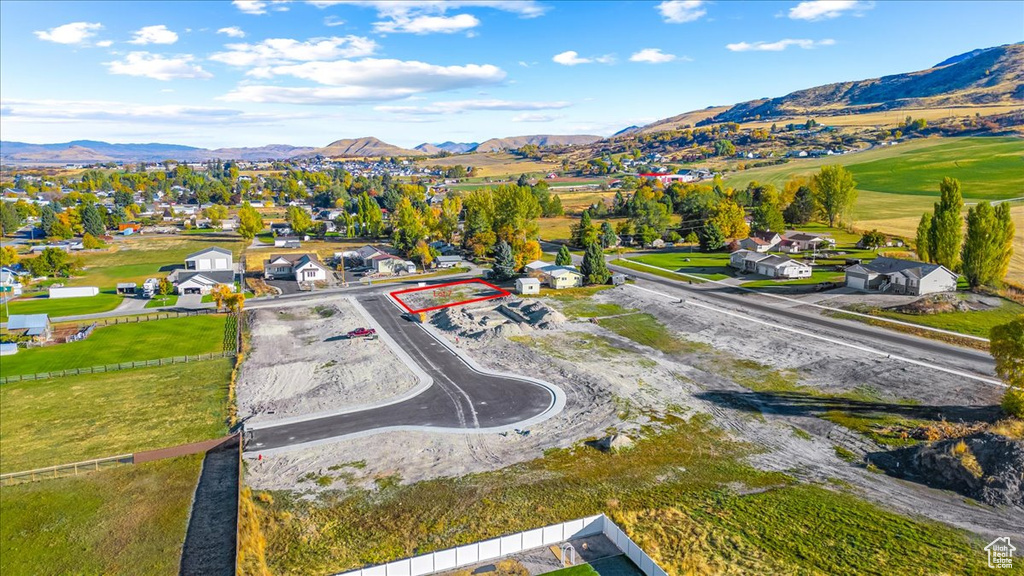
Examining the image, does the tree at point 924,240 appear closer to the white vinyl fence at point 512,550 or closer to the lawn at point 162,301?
the white vinyl fence at point 512,550

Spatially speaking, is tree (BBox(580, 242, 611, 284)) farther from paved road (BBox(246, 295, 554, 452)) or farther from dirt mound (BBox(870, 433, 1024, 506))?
dirt mound (BBox(870, 433, 1024, 506))

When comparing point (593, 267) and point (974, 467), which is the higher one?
point (593, 267)

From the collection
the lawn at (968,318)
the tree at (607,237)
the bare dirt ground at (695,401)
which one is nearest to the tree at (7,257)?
the bare dirt ground at (695,401)

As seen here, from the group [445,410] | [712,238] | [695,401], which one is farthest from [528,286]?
[712,238]

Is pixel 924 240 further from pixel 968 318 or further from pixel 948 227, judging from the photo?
pixel 968 318

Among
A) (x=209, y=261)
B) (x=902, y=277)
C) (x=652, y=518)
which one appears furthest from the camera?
(x=209, y=261)

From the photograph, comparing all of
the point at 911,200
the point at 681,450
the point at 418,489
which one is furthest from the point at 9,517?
the point at 911,200

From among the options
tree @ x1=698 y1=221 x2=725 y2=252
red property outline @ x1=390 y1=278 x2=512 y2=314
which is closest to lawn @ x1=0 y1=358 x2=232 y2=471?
red property outline @ x1=390 y1=278 x2=512 y2=314
